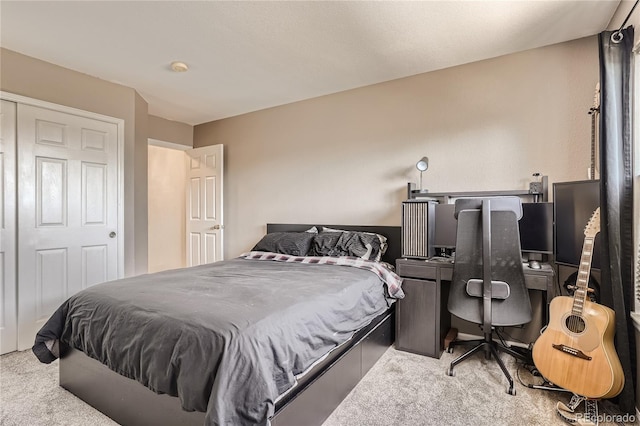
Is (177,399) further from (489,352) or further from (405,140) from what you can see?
(405,140)

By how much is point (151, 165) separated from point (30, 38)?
3.28 metres

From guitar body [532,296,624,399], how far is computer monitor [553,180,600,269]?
385mm

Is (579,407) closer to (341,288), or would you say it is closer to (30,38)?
(341,288)

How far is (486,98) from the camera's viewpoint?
9.25 feet

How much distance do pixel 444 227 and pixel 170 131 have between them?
3855 millimetres

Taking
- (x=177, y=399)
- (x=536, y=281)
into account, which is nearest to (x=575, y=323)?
(x=536, y=281)

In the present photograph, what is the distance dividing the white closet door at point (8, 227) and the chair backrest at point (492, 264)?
3.47 m

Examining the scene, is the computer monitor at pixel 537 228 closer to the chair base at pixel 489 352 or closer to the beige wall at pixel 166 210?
the chair base at pixel 489 352

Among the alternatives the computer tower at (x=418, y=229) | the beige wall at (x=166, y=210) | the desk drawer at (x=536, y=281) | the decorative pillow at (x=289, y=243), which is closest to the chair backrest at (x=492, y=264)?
the desk drawer at (x=536, y=281)

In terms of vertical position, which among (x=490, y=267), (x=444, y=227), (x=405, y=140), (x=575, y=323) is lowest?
(x=575, y=323)

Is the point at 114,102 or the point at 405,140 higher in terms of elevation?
the point at 114,102

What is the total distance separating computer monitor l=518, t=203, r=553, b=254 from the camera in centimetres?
240

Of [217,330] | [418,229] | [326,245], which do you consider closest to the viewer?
[217,330]

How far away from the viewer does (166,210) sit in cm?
560
